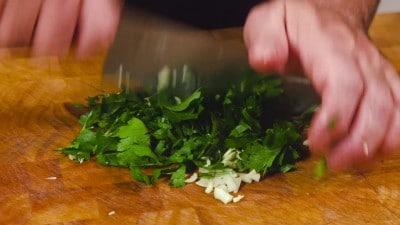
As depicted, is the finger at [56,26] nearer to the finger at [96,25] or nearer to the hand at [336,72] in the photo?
the finger at [96,25]

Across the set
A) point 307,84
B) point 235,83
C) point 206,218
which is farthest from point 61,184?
point 307,84

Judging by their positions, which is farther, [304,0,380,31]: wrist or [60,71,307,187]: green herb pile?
[60,71,307,187]: green herb pile

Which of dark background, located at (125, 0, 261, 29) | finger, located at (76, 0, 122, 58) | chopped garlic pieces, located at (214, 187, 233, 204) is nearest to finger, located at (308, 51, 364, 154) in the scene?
finger, located at (76, 0, 122, 58)

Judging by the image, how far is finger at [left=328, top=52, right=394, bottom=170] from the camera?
31.0 inches

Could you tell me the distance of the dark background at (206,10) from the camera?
131cm

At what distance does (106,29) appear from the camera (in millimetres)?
791

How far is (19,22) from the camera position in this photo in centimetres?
79

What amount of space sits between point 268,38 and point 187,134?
1.27 ft

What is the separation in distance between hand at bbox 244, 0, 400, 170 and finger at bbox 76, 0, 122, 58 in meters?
0.16

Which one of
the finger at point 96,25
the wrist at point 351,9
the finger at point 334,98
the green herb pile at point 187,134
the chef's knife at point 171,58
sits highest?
the wrist at point 351,9

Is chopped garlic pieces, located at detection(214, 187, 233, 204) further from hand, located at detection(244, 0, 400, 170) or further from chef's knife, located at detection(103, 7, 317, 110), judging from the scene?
hand, located at detection(244, 0, 400, 170)

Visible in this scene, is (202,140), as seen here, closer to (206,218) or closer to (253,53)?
(206,218)

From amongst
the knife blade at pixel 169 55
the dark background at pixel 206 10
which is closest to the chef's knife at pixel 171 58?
the knife blade at pixel 169 55

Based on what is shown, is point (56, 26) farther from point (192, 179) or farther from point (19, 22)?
point (192, 179)
